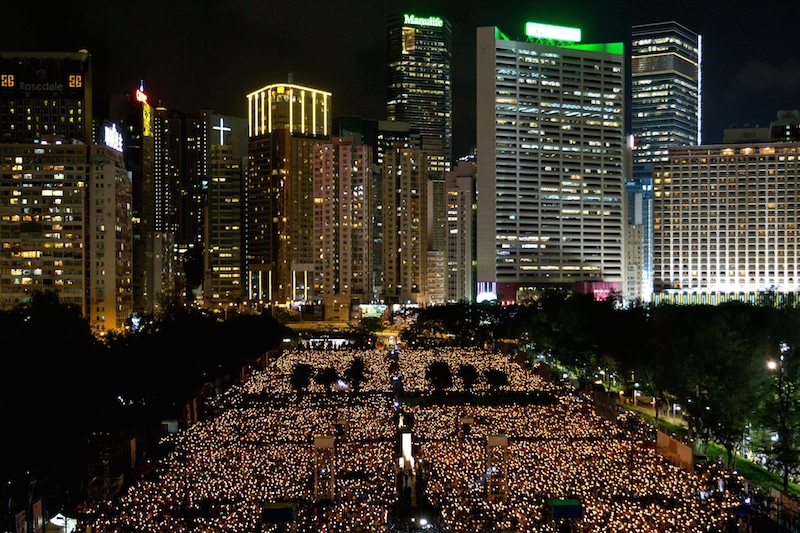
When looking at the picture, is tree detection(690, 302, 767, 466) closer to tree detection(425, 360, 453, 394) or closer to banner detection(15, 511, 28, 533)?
tree detection(425, 360, 453, 394)

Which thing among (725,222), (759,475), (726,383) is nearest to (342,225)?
(725,222)

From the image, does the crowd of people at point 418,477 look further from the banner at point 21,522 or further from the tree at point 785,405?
the tree at point 785,405

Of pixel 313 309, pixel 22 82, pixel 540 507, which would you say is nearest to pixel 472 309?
pixel 313 309

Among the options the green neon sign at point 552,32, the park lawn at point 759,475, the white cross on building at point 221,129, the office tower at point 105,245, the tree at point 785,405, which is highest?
the green neon sign at point 552,32

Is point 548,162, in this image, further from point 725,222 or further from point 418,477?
point 418,477

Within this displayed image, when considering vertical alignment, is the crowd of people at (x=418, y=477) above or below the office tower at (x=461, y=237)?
below

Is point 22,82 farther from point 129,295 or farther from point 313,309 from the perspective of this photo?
point 313,309

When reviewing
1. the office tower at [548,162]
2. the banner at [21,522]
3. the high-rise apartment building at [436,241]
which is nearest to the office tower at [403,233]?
the high-rise apartment building at [436,241]
